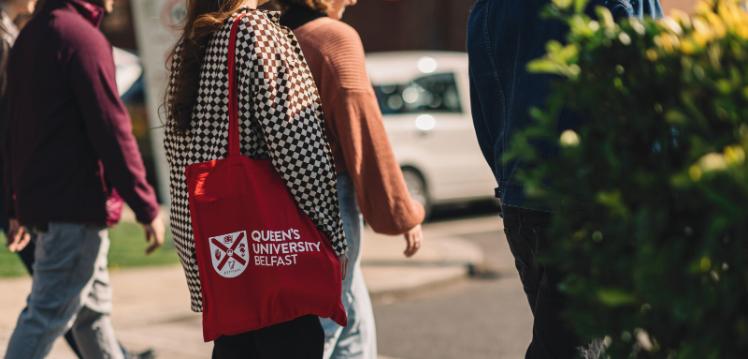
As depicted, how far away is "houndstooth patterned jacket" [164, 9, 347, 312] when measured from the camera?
3.14 metres

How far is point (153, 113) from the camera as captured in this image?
10477 millimetres

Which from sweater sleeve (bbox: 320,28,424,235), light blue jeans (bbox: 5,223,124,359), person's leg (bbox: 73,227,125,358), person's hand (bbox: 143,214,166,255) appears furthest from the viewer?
person's leg (bbox: 73,227,125,358)

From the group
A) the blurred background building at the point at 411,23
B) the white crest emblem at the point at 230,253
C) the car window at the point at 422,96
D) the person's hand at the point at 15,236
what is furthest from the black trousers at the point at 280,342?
the blurred background building at the point at 411,23

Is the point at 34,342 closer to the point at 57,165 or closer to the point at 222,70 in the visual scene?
the point at 57,165

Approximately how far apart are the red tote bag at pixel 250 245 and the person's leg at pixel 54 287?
1.22m

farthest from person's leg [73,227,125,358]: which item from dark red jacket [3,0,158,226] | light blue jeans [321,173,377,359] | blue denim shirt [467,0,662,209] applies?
blue denim shirt [467,0,662,209]

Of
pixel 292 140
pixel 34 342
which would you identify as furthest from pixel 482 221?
pixel 292 140

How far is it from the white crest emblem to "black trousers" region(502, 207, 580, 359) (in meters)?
0.76

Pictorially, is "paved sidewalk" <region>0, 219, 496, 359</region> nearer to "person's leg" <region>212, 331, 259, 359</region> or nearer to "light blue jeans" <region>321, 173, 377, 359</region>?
Result: "light blue jeans" <region>321, 173, 377, 359</region>

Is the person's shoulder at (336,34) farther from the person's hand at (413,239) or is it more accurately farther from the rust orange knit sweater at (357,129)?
the person's hand at (413,239)

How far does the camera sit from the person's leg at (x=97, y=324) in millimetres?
4492

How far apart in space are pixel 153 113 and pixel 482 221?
14.1 feet

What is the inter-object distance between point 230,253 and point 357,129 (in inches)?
34.0

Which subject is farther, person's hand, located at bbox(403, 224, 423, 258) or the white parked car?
the white parked car
